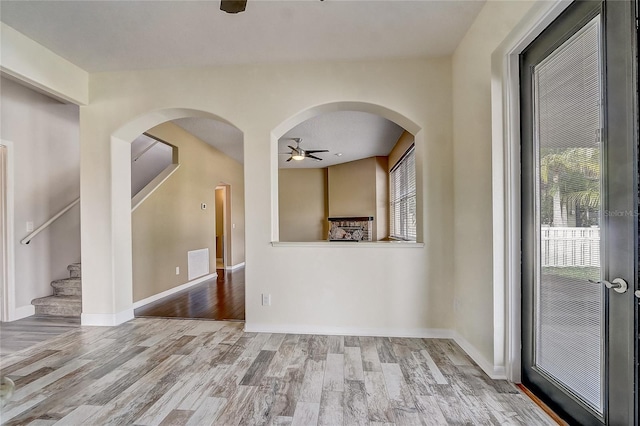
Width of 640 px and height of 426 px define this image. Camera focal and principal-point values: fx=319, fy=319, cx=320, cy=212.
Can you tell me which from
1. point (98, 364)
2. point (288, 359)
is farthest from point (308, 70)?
point (98, 364)

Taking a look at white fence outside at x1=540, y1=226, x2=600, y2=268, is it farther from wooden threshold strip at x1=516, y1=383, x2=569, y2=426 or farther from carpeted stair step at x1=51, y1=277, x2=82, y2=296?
carpeted stair step at x1=51, y1=277, x2=82, y2=296

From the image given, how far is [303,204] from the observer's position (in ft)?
32.4

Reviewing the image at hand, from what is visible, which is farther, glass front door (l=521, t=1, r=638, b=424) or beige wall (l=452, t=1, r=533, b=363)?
beige wall (l=452, t=1, r=533, b=363)

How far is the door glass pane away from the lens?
1626mm

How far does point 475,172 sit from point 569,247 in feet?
3.31

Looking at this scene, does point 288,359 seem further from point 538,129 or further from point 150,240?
point 150,240

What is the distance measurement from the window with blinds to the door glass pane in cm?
302

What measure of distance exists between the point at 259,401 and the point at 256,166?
220cm

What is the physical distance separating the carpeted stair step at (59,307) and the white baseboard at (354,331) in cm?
235

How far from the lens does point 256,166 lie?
3.41 meters

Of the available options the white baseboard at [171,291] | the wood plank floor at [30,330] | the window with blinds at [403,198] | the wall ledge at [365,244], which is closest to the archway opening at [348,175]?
the window with blinds at [403,198]

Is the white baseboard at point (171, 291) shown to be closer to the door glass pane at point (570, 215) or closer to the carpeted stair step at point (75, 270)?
the carpeted stair step at point (75, 270)

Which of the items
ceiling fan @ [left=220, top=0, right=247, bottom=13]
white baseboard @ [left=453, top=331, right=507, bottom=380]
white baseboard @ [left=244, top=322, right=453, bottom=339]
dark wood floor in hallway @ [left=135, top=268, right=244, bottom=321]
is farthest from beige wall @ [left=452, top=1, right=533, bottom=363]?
dark wood floor in hallway @ [left=135, top=268, right=244, bottom=321]

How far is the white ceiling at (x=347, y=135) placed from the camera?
5.12 meters
